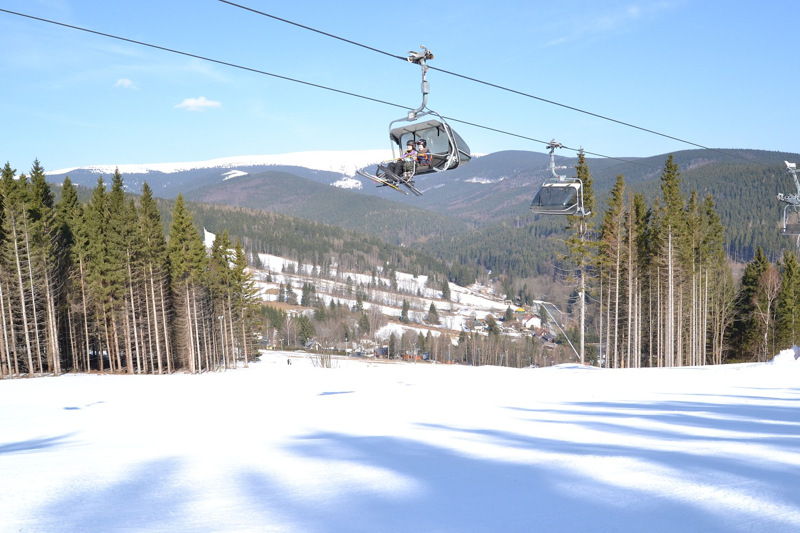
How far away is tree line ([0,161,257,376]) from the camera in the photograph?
3281cm

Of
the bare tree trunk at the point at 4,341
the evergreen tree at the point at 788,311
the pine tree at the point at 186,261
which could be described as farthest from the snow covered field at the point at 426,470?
the evergreen tree at the point at 788,311

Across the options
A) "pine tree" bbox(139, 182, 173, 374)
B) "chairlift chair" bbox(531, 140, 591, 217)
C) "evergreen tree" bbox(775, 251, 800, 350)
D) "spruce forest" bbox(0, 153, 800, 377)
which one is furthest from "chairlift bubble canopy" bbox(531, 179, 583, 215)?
"evergreen tree" bbox(775, 251, 800, 350)

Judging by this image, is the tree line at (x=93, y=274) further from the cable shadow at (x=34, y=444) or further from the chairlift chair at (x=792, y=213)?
the chairlift chair at (x=792, y=213)

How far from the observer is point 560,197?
18.5m

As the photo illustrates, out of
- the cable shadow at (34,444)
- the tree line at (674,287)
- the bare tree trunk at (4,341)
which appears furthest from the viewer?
the tree line at (674,287)

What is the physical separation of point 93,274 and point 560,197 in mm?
31740

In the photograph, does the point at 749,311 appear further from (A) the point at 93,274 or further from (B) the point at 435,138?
(A) the point at 93,274

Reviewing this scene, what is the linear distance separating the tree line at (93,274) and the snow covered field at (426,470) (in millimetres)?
→ 26475

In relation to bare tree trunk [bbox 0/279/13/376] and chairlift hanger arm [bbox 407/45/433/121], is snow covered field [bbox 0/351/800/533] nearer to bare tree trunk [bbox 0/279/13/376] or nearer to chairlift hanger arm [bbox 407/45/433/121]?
chairlift hanger arm [bbox 407/45/433/121]

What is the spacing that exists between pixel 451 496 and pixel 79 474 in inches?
140

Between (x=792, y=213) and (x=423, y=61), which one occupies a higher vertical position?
(x=423, y=61)

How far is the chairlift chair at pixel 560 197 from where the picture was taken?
1827 cm

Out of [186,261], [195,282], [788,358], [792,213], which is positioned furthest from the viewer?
[195,282]

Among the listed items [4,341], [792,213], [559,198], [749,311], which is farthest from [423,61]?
[749,311]
